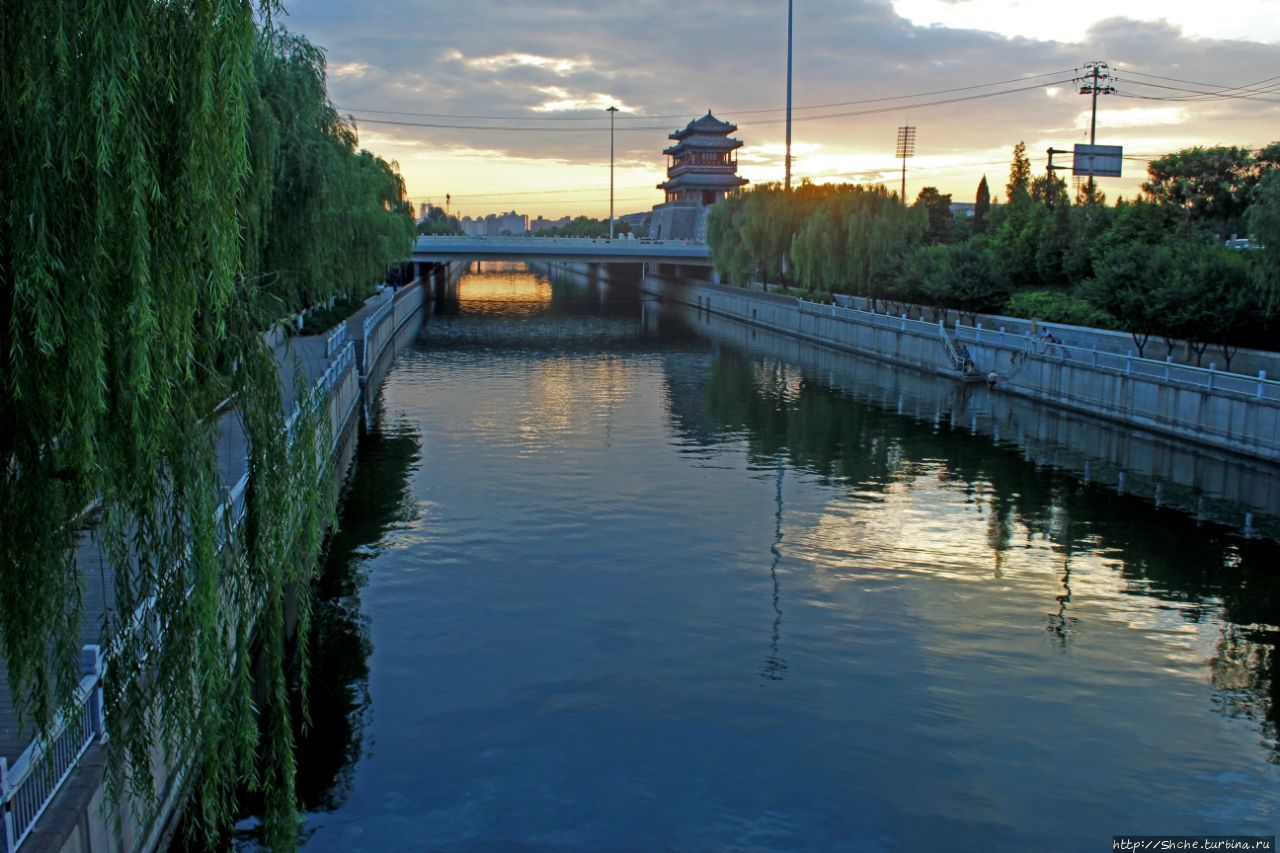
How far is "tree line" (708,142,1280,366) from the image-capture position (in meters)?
29.2

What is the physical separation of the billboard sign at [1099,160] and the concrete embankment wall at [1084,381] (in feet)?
25.6

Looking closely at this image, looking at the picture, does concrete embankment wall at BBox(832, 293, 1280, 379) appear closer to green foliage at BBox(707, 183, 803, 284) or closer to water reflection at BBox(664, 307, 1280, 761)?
water reflection at BBox(664, 307, 1280, 761)

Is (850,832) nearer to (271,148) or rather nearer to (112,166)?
(112,166)

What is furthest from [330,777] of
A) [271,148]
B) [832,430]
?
[832,430]

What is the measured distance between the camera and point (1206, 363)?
3080 centimetres

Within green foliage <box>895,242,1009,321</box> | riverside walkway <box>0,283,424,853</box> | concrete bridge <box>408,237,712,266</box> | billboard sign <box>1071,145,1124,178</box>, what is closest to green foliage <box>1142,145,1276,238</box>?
billboard sign <box>1071,145,1124,178</box>

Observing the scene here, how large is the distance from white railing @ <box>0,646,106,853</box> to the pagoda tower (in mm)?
132143

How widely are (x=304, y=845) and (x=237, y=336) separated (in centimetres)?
531

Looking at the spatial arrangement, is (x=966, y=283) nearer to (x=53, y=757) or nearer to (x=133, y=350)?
(x=53, y=757)

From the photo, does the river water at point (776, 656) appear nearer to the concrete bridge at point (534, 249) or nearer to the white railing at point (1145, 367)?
the white railing at point (1145, 367)

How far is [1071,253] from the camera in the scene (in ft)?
156

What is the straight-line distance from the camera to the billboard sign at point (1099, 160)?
4131cm

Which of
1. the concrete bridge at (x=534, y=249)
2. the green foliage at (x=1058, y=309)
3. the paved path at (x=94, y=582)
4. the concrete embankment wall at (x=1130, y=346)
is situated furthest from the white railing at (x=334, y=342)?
the concrete bridge at (x=534, y=249)

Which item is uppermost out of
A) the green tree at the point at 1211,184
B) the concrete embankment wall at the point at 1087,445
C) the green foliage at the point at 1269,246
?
the green tree at the point at 1211,184
